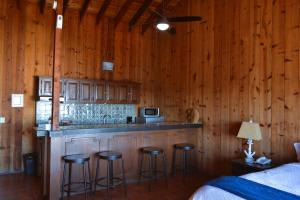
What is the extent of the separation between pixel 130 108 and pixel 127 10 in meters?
2.68

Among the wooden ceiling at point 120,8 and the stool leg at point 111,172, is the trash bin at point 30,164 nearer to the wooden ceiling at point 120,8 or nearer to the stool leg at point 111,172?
the stool leg at point 111,172

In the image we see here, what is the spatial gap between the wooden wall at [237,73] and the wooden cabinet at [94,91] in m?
1.18

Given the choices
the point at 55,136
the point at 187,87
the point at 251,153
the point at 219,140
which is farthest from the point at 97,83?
the point at 251,153

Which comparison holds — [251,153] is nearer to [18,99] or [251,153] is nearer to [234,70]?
[234,70]

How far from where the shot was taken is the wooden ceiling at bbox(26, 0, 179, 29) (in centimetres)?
614

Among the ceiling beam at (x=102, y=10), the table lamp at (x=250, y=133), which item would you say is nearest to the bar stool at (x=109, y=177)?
the table lamp at (x=250, y=133)

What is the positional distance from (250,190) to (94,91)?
4.80 metres

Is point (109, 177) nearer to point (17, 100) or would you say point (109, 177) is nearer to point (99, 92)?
point (99, 92)

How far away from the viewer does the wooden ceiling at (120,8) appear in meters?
6.14

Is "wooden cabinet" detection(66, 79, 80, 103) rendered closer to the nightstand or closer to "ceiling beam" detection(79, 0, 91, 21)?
"ceiling beam" detection(79, 0, 91, 21)

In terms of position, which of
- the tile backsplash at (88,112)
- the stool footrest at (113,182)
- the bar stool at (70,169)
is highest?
the tile backsplash at (88,112)

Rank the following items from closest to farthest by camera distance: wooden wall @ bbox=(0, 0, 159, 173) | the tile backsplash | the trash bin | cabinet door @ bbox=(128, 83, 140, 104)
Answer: the trash bin, wooden wall @ bbox=(0, 0, 159, 173), the tile backsplash, cabinet door @ bbox=(128, 83, 140, 104)

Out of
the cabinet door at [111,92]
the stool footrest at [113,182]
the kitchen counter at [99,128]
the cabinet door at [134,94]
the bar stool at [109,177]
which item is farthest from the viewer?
the cabinet door at [134,94]

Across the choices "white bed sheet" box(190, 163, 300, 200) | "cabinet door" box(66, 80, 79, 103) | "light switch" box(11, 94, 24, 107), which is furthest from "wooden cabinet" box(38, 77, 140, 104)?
"white bed sheet" box(190, 163, 300, 200)
